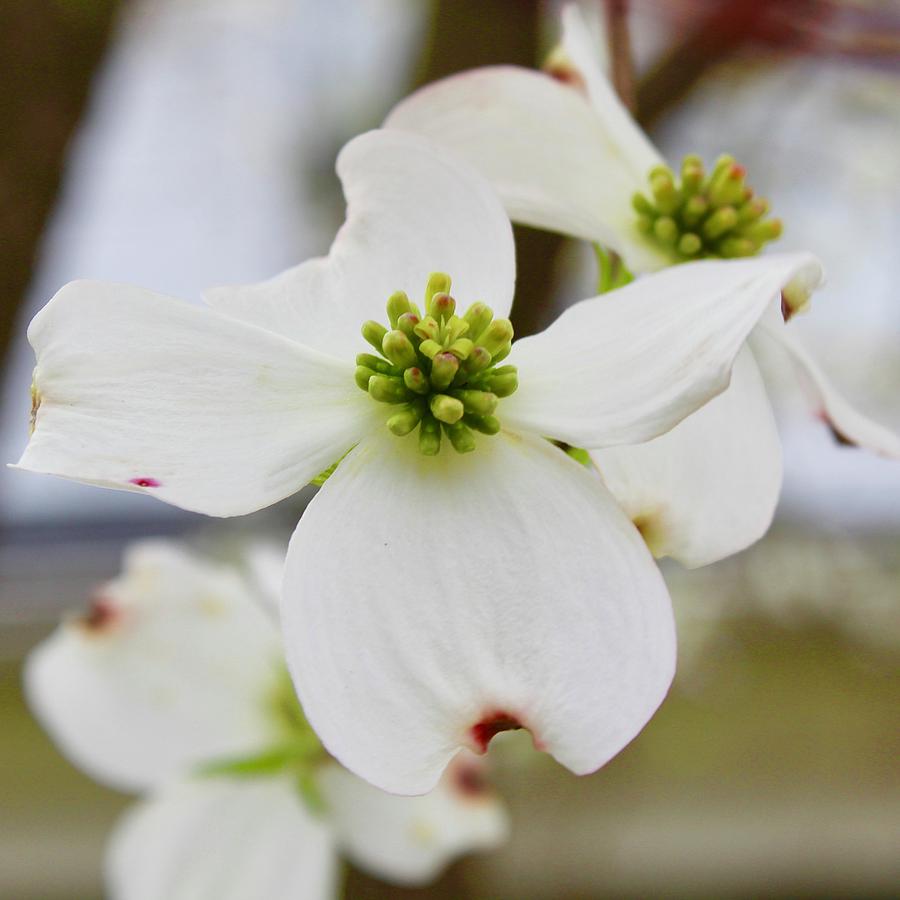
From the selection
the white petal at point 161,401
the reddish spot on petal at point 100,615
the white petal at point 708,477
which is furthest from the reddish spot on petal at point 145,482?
the reddish spot on petal at point 100,615

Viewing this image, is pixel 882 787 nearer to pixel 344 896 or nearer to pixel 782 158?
pixel 782 158

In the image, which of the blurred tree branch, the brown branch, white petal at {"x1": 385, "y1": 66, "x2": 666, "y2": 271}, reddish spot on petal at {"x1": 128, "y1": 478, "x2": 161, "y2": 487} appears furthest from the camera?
the blurred tree branch

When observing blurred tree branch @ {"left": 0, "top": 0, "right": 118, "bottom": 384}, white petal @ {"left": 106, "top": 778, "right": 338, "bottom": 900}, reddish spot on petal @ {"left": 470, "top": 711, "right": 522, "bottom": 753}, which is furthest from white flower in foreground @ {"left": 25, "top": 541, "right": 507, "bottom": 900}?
blurred tree branch @ {"left": 0, "top": 0, "right": 118, "bottom": 384}

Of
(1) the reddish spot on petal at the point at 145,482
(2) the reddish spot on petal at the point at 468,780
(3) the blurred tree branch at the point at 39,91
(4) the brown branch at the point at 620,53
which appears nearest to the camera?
(1) the reddish spot on petal at the point at 145,482

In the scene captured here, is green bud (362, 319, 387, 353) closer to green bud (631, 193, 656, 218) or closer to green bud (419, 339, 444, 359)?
green bud (419, 339, 444, 359)

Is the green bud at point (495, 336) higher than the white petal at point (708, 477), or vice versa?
the green bud at point (495, 336)

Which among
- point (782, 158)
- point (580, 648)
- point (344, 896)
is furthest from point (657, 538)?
point (782, 158)

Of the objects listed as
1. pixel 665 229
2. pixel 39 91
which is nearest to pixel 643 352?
pixel 665 229

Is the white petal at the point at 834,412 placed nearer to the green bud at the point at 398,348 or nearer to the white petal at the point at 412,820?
the green bud at the point at 398,348
